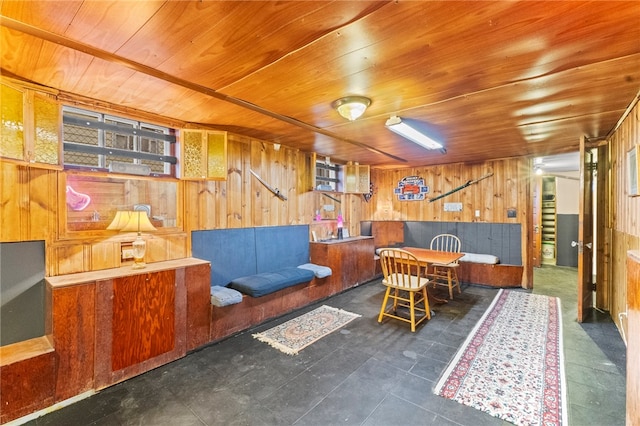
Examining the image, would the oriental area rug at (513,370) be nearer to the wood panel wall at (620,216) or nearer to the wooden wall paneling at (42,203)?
the wood panel wall at (620,216)

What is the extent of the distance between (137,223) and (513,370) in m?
3.52

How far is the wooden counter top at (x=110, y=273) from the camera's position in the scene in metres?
2.14

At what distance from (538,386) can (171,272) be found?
320 cm

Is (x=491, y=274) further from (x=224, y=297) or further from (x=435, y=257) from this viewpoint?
(x=224, y=297)

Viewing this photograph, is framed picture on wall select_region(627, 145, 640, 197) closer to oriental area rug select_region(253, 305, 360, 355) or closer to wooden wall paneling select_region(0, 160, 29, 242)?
oriental area rug select_region(253, 305, 360, 355)

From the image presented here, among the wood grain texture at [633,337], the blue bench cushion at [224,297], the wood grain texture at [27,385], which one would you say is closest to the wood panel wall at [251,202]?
the blue bench cushion at [224,297]

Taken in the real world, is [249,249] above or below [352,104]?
below

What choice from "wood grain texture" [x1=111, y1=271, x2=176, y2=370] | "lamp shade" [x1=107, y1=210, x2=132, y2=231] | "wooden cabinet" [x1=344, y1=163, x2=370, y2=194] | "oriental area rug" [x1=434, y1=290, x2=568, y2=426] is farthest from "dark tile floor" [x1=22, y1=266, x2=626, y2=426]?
"wooden cabinet" [x1=344, y1=163, x2=370, y2=194]

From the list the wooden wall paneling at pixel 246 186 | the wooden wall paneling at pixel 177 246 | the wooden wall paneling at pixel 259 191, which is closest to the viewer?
the wooden wall paneling at pixel 177 246

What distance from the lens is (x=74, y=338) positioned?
209 cm

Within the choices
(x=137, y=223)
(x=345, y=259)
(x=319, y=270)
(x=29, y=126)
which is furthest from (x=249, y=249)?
(x=29, y=126)

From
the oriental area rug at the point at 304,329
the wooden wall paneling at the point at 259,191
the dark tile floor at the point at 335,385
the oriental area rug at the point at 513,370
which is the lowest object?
the dark tile floor at the point at 335,385

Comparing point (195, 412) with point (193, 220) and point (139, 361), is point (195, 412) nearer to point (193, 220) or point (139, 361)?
point (139, 361)

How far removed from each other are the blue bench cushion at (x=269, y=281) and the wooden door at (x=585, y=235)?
332cm
